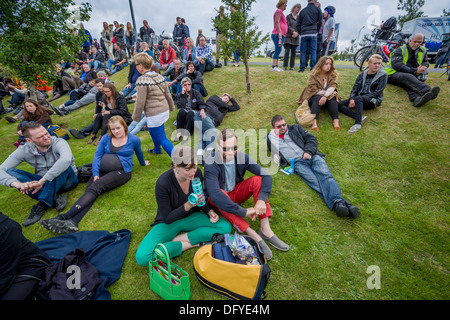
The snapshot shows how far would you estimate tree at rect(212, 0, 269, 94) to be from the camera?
20.3ft

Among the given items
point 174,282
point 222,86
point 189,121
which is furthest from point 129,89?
point 174,282

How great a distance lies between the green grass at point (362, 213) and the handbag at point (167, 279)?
0.62 feet

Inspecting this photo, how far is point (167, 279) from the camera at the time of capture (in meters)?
2.12

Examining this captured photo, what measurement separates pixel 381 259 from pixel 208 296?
2.20m

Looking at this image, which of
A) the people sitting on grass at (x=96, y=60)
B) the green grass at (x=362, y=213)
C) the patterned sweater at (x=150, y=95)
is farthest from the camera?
the people sitting on grass at (x=96, y=60)

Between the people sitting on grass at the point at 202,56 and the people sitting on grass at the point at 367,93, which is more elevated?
the people sitting on grass at the point at 202,56

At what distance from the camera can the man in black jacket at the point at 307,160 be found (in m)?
3.16

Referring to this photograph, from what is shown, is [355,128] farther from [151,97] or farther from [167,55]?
[167,55]

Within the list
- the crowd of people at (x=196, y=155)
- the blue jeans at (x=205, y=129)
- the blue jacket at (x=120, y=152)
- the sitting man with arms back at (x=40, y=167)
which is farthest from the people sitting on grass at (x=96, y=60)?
the sitting man with arms back at (x=40, y=167)

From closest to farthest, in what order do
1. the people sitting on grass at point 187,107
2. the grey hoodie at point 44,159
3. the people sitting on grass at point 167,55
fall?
the grey hoodie at point 44,159
the people sitting on grass at point 187,107
the people sitting on grass at point 167,55

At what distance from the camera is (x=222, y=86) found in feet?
26.7

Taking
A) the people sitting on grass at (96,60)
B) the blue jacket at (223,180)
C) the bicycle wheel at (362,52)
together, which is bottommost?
the blue jacket at (223,180)

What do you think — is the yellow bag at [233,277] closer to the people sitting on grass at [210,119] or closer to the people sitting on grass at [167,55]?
the people sitting on grass at [210,119]

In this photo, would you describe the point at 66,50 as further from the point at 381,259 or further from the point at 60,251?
the point at 381,259
